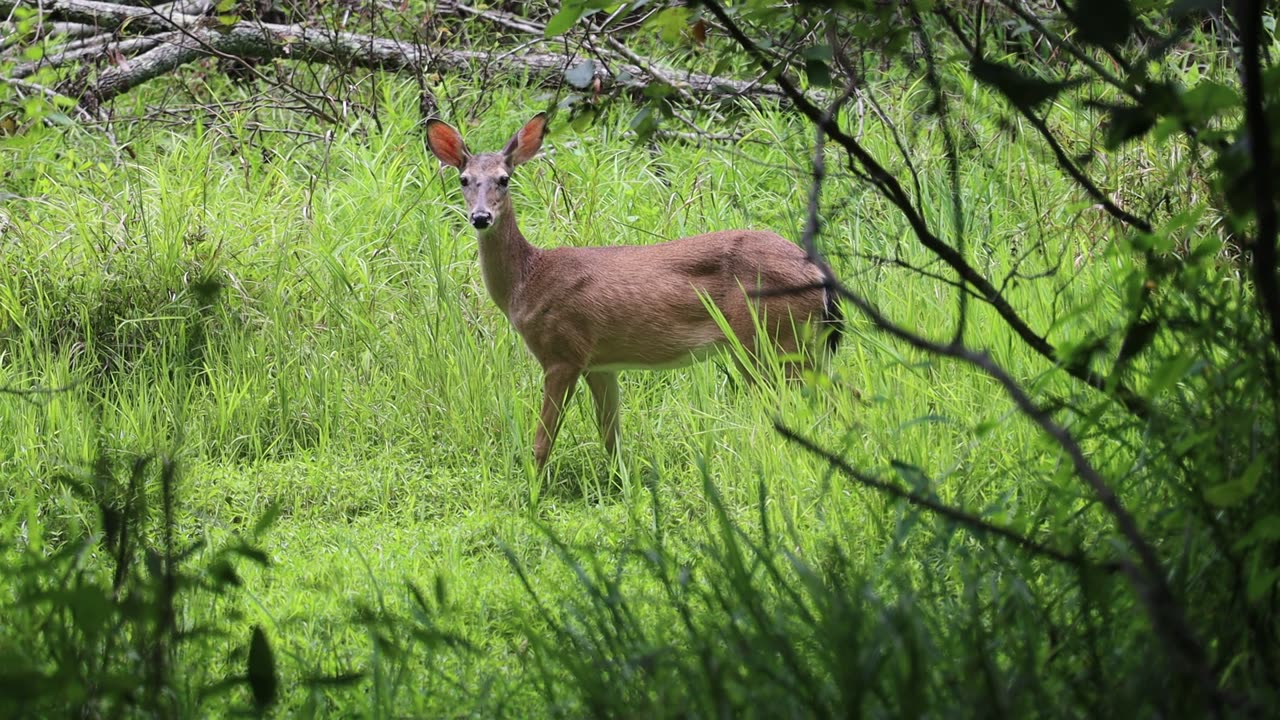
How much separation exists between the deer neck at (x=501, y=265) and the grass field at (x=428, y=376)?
0.64 feet

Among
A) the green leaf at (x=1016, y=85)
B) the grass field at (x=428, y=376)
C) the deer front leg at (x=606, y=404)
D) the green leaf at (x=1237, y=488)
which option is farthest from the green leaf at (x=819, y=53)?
the deer front leg at (x=606, y=404)

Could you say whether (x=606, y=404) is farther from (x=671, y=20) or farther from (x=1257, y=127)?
(x=1257, y=127)

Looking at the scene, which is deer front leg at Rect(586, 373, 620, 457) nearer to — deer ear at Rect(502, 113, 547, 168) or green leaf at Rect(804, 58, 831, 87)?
deer ear at Rect(502, 113, 547, 168)

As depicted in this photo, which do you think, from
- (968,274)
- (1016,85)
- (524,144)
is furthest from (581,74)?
(524,144)

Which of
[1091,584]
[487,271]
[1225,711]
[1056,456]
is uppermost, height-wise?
[487,271]

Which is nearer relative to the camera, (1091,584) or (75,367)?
(1091,584)

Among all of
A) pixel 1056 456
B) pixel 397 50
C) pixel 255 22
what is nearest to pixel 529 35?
pixel 397 50

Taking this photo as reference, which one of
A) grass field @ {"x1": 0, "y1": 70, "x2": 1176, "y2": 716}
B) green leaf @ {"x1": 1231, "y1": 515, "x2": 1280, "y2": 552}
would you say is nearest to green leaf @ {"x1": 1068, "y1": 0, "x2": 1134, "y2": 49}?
green leaf @ {"x1": 1231, "y1": 515, "x2": 1280, "y2": 552}

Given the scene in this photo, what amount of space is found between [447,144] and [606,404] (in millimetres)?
1357

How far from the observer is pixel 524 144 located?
6273mm

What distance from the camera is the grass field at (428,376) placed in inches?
147

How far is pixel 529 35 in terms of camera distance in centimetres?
946

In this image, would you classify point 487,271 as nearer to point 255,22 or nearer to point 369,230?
point 369,230

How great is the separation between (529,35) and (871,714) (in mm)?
7963
